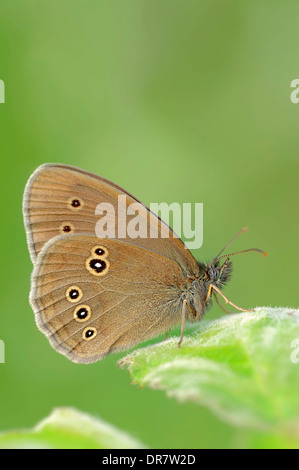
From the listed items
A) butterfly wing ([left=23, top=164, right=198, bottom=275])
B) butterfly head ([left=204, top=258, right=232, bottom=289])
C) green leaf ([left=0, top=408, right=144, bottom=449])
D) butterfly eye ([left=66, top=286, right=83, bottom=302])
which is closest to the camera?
green leaf ([left=0, top=408, right=144, bottom=449])

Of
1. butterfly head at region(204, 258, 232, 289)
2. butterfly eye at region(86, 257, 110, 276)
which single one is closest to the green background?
butterfly head at region(204, 258, 232, 289)

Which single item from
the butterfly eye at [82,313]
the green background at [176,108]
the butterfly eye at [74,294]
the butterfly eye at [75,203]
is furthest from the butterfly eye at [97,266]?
the green background at [176,108]

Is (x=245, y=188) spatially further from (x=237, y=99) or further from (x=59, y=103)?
(x=59, y=103)

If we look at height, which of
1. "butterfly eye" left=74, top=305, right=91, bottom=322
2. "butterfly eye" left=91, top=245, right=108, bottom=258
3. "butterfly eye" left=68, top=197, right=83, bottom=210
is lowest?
"butterfly eye" left=74, top=305, right=91, bottom=322

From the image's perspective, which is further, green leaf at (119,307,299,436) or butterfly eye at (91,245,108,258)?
butterfly eye at (91,245,108,258)

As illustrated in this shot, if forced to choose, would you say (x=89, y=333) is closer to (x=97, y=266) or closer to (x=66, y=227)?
(x=97, y=266)

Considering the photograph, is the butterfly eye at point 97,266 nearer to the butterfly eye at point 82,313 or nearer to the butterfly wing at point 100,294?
the butterfly wing at point 100,294

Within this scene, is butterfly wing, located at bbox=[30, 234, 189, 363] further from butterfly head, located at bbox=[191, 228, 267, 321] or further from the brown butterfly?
butterfly head, located at bbox=[191, 228, 267, 321]
